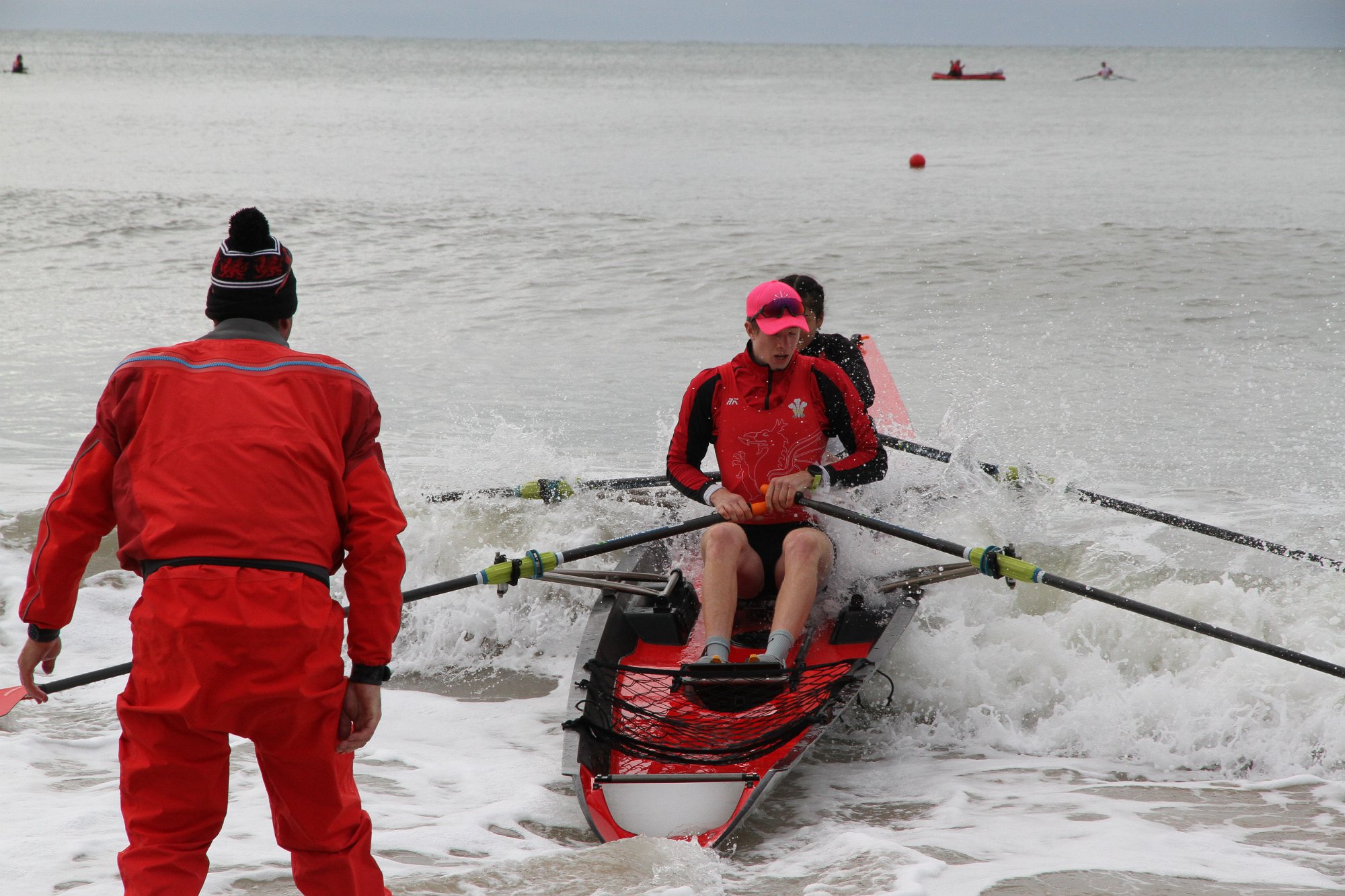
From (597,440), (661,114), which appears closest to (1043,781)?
(597,440)

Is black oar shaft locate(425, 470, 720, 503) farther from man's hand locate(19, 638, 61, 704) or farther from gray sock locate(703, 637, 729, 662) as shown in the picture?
man's hand locate(19, 638, 61, 704)

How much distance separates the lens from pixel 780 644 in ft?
13.4

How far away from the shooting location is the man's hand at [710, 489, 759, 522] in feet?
14.5

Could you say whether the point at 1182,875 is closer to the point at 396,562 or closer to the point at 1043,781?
the point at 1043,781

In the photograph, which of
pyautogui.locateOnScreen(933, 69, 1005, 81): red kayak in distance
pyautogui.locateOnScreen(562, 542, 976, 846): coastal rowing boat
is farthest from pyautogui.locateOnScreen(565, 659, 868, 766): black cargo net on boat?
pyautogui.locateOnScreen(933, 69, 1005, 81): red kayak in distance

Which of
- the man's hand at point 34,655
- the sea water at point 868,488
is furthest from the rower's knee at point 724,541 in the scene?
the man's hand at point 34,655

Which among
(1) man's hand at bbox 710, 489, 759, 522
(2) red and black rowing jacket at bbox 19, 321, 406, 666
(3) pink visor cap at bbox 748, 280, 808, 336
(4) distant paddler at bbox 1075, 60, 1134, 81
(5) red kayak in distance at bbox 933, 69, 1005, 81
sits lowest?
(1) man's hand at bbox 710, 489, 759, 522

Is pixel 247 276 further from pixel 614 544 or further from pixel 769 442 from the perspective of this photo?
pixel 769 442

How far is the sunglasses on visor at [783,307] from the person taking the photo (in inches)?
173

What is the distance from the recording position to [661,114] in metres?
46.9

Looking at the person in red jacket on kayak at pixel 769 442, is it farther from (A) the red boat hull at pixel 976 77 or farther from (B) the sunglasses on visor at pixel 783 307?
(A) the red boat hull at pixel 976 77

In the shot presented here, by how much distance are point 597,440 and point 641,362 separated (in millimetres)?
2537

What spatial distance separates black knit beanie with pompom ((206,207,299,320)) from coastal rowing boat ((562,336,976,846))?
1.96 metres

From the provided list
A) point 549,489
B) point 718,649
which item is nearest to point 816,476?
point 718,649
